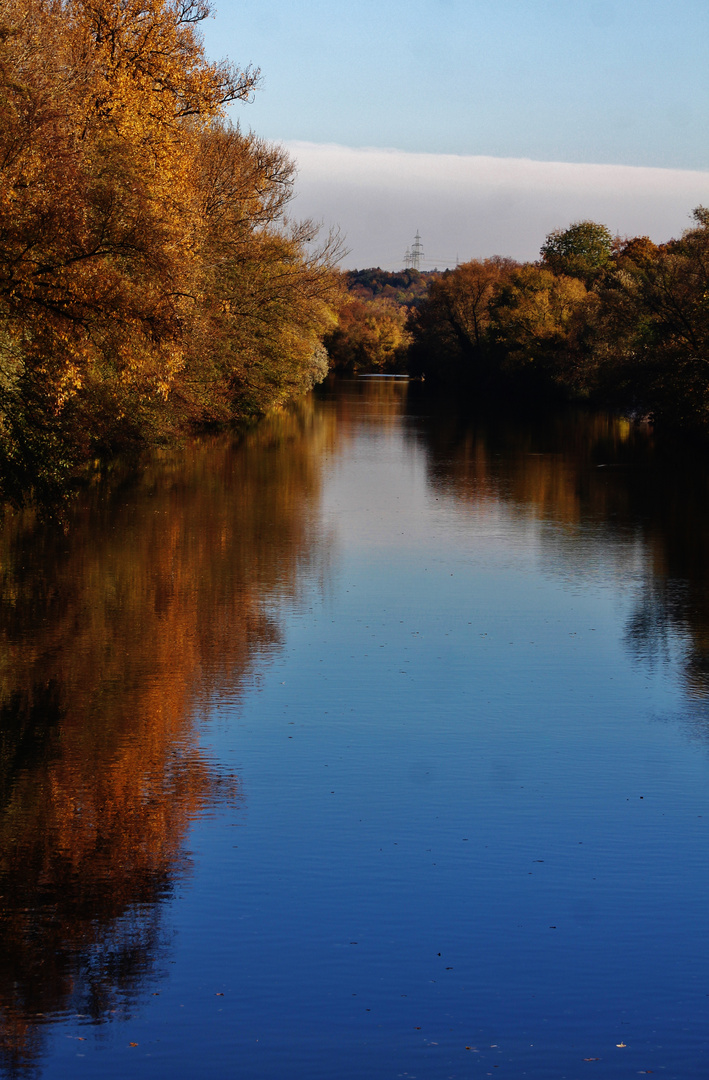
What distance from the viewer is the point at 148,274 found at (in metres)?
19.2

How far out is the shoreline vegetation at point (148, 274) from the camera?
17281 millimetres

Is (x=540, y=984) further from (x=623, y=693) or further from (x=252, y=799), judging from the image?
(x=623, y=693)

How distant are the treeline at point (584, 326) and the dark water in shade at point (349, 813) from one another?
29.5 m

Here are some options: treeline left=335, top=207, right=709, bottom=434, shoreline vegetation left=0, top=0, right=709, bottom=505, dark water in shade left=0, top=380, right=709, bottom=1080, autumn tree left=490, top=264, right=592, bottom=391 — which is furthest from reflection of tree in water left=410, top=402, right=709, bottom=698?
autumn tree left=490, top=264, right=592, bottom=391

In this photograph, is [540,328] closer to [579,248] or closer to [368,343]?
[579,248]

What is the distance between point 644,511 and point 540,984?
22009 millimetres

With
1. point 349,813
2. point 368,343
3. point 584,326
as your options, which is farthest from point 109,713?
point 368,343

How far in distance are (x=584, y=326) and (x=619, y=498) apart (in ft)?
157

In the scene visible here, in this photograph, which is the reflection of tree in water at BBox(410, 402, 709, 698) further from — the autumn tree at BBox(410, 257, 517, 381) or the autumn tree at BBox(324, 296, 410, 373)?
the autumn tree at BBox(324, 296, 410, 373)

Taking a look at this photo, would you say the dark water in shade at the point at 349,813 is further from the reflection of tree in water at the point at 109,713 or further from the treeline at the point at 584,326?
the treeline at the point at 584,326

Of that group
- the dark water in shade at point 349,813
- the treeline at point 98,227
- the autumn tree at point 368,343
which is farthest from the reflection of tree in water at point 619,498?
the autumn tree at point 368,343

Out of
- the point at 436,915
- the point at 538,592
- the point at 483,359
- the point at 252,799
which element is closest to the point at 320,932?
the point at 436,915

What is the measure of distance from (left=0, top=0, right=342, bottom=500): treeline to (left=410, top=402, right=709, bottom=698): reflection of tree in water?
850 centimetres

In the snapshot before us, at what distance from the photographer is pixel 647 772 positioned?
10219 millimetres
